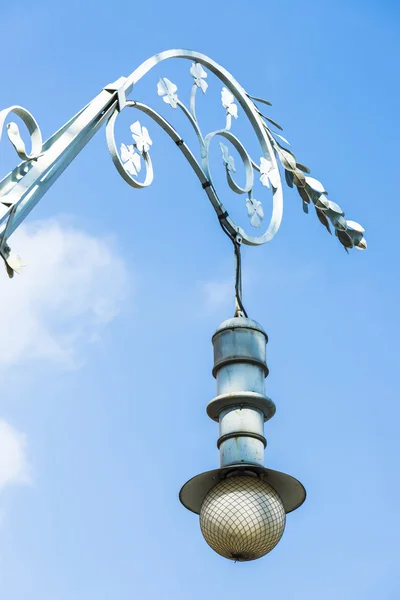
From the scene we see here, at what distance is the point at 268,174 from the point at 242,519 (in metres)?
2.78

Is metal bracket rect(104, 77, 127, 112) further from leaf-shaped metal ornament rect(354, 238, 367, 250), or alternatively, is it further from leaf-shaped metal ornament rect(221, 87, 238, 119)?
leaf-shaped metal ornament rect(354, 238, 367, 250)

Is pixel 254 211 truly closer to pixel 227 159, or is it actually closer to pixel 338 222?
pixel 227 159

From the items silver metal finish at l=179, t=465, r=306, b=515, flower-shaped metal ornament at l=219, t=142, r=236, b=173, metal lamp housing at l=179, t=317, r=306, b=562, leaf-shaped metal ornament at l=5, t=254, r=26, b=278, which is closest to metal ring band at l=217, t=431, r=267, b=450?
metal lamp housing at l=179, t=317, r=306, b=562

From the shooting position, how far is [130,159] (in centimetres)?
691

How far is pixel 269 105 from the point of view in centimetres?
834

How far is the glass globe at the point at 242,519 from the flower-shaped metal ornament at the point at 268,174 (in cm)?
247

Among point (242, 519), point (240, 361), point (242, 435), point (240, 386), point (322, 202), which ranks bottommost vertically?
point (242, 519)

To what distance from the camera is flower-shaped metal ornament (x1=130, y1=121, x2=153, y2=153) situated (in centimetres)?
702

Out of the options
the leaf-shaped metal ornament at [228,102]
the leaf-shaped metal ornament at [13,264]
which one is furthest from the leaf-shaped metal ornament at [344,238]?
the leaf-shaped metal ornament at [13,264]

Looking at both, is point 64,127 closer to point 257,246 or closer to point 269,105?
point 257,246

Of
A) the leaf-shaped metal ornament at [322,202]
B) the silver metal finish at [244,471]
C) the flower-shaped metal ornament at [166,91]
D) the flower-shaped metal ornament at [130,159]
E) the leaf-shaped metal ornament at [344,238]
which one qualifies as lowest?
the silver metal finish at [244,471]

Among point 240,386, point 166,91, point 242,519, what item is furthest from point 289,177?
point 242,519

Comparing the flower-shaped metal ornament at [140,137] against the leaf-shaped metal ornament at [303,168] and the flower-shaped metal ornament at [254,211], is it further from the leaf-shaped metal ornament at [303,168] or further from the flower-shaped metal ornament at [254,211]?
the leaf-shaped metal ornament at [303,168]

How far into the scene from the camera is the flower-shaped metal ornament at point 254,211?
7812mm
